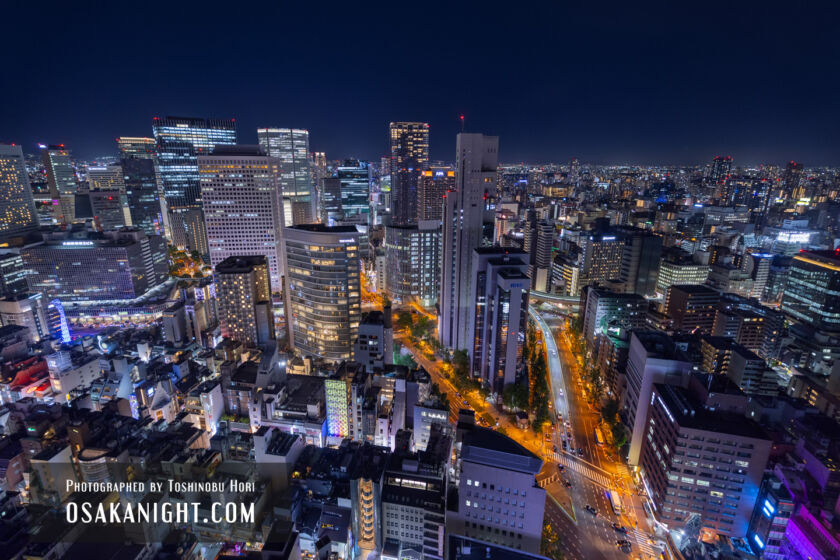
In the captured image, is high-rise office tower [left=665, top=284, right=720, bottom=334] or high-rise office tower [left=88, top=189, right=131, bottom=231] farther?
high-rise office tower [left=88, top=189, right=131, bottom=231]

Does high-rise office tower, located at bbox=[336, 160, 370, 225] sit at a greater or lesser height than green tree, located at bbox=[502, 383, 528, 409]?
greater

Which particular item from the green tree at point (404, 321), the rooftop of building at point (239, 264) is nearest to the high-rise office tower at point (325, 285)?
the rooftop of building at point (239, 264)

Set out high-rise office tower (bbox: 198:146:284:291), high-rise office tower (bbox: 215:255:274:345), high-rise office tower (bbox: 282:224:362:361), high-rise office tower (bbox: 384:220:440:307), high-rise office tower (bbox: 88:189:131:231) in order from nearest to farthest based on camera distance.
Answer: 1. high-rise office tower (bbox: 282:224:362:361)
2. high-rise office tower (bbox: 215:255:274:345)
3. high-rise office tower (bbox: 198:146:284:291)
4. high-rise office tower (bbox: 384:220:440:307)
5. high-rise office tower (bbox: 88:189:131:231)

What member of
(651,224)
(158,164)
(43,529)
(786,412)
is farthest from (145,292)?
(651,224)

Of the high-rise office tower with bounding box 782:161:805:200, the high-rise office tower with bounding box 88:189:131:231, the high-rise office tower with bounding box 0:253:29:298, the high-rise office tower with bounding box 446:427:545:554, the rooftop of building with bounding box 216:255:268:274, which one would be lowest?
the high-rise office tower with bounding box 446:427:545:554

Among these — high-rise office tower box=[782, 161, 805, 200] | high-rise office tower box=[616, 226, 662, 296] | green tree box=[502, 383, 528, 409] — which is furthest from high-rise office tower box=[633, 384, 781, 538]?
high-rise office tower box=[782, 161, 805, 200]

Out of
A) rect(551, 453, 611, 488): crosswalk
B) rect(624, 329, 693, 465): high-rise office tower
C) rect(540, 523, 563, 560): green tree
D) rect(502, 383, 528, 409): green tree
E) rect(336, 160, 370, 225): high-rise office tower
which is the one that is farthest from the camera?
rect(336, 160, 370, 225): high-rise office tower

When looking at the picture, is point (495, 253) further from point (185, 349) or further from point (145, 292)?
point (145, 292)

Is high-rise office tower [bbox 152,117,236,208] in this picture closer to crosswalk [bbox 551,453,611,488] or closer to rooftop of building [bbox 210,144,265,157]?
rooftop of building [bbox 210,144,265,157]
